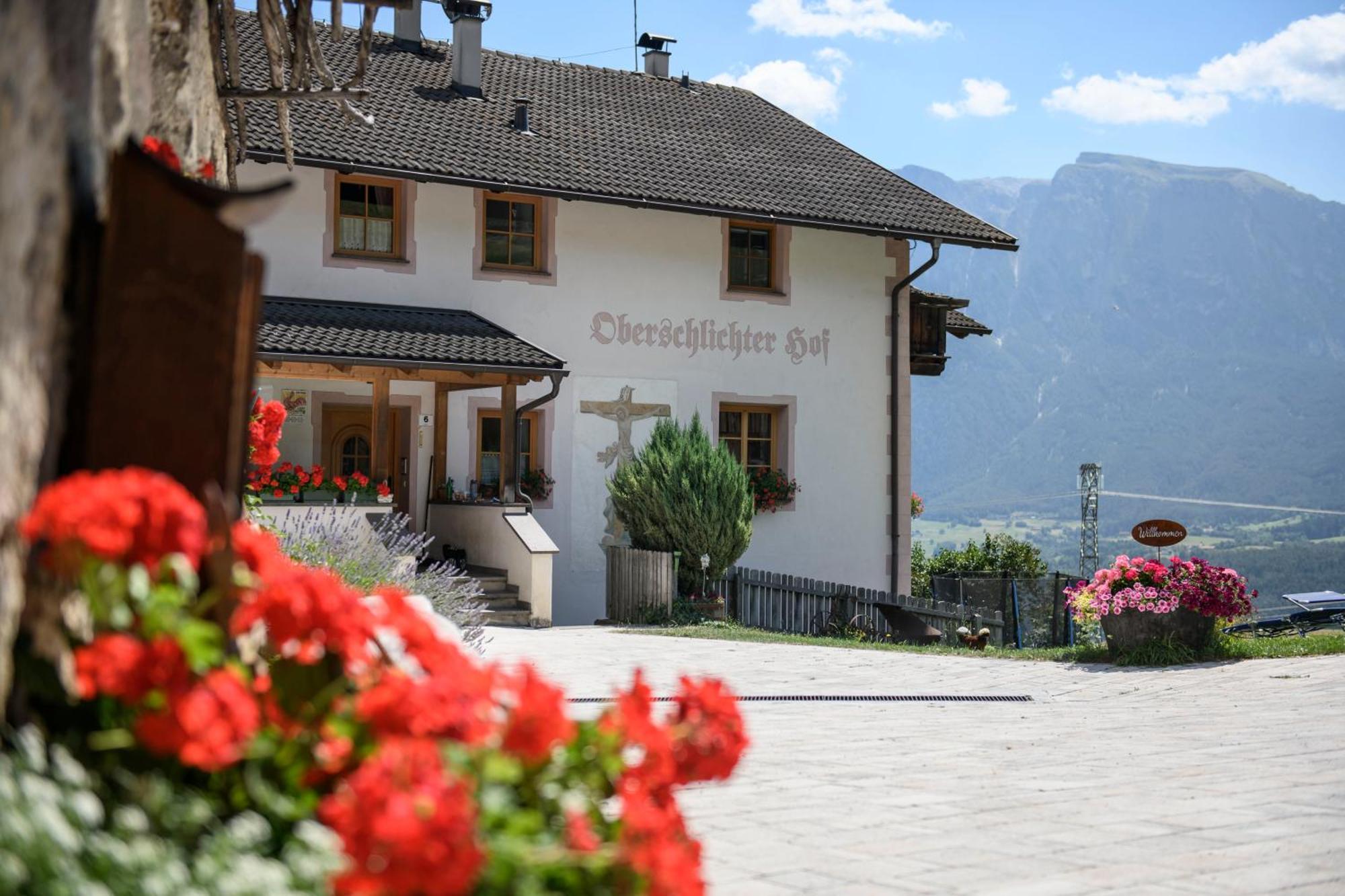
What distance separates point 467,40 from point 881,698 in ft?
42.3

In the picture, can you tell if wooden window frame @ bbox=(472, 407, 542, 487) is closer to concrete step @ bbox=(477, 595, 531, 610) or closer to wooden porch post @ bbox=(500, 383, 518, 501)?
wooden porch post @ bbox=(500, 383, 518, 501)

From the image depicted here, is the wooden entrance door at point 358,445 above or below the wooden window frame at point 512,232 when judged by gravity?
below

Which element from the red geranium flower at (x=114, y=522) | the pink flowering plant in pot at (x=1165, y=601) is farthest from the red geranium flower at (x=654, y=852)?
the pink flowering plant in pot at (x=1165, y=601)

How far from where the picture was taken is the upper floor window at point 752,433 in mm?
19328

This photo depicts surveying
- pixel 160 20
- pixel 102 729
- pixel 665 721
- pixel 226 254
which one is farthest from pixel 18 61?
pixel 160 20

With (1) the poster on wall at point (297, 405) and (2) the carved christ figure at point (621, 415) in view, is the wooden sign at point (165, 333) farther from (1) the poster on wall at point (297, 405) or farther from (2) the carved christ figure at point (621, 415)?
(2) the carved christ figure at point (621, 415)

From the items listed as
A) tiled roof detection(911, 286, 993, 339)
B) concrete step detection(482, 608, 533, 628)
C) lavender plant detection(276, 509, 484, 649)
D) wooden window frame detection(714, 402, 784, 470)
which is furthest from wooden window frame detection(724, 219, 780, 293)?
lavender plant detection(276, 509, 484, 649)

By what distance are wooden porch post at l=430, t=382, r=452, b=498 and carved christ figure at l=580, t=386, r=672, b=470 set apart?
5.47 feet

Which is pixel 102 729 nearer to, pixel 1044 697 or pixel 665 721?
pixel 665 721

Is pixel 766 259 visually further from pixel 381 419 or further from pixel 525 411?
pixel 381 419

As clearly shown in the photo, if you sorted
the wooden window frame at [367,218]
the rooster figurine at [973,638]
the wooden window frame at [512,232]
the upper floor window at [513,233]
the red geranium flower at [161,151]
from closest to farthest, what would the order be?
1. the red geranium flower at [161,151]
2. the rooster figurine at [973,638]
3. the wooden window frame at [367,218]
4. the wooden window frame at [512,232]
5. the upper floor window at [513,233]

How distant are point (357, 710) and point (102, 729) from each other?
0.39 metres

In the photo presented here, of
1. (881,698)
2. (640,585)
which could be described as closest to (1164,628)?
(881,698)

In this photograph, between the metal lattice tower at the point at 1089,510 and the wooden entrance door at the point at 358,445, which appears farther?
the metal lattice tower at the point at 1089,510
